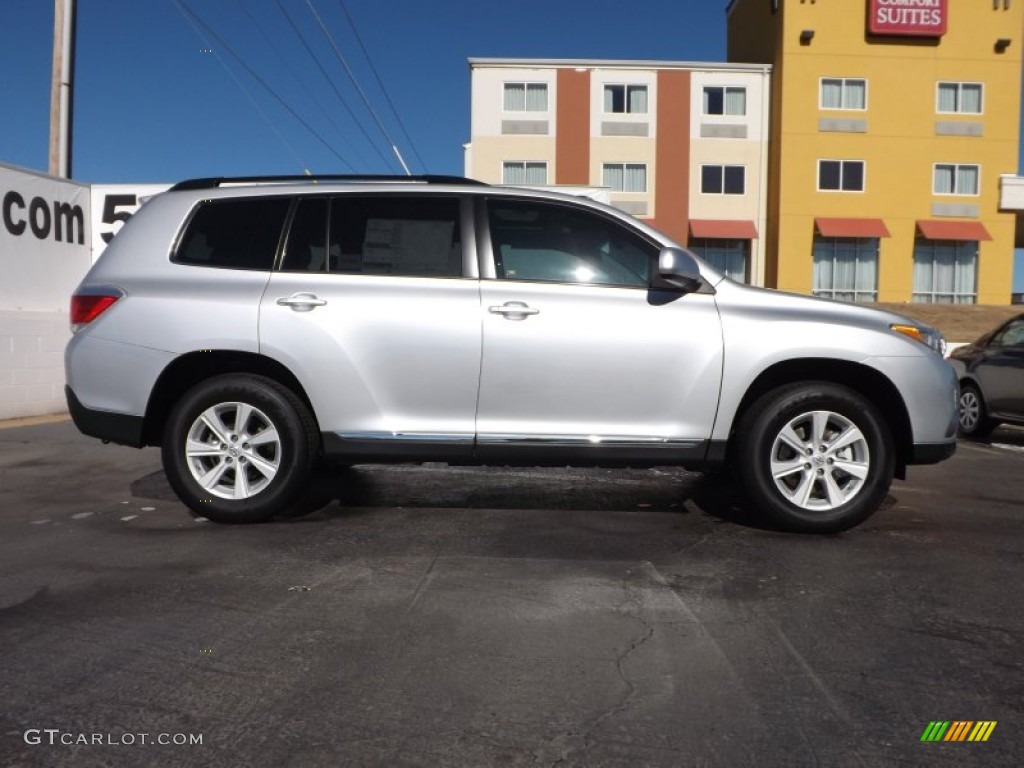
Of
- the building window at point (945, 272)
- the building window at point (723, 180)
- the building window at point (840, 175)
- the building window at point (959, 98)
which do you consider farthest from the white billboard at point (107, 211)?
the building window at point (959, 98)

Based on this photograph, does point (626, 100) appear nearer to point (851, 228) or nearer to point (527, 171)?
point (527, 171)

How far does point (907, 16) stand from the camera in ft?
109

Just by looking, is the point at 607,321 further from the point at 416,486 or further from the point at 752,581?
the point at 416,486

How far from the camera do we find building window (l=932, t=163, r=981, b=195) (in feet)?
113

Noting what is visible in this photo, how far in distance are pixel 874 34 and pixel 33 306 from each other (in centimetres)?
3265

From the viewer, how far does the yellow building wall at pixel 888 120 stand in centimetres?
3394

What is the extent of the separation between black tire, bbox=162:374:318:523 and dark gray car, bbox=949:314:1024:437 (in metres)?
7.39

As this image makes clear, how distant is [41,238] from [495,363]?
1000 centimetres

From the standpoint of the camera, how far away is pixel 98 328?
4.99 m

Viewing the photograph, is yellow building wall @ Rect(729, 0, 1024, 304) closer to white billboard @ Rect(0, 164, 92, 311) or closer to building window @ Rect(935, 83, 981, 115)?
building window @ Rect(935, 83, 981, 115)

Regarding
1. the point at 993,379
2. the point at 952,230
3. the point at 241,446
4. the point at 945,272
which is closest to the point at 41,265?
the point at 241,446

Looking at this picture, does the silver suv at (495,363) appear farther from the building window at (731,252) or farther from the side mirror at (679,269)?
the building window at (731,252)

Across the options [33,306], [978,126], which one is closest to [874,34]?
[978,126]

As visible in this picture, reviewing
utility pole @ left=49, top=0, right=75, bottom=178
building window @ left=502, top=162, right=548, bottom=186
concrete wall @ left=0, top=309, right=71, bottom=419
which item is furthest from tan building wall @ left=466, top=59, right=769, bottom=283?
concrete wall @ left=0, top=309, right=71, bottom=419
